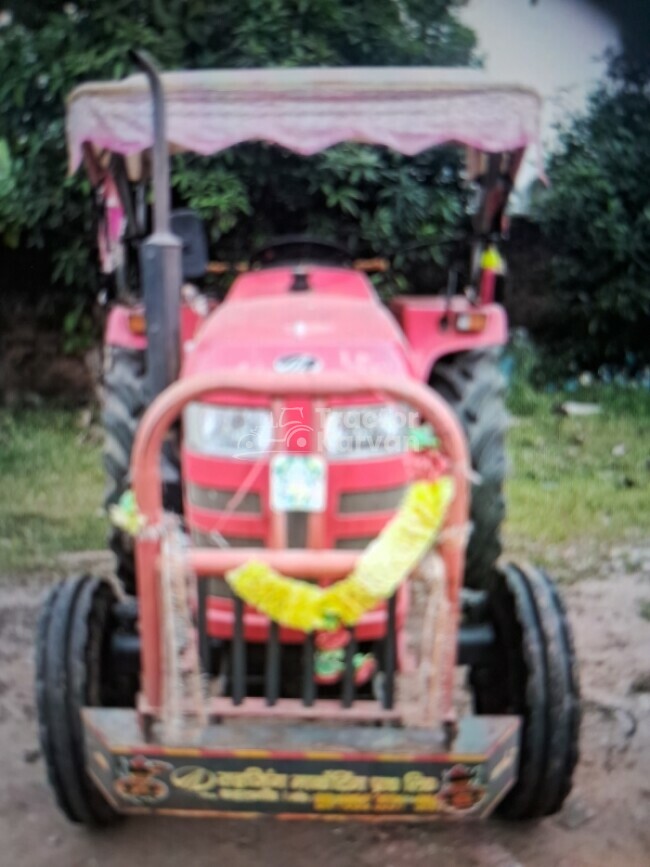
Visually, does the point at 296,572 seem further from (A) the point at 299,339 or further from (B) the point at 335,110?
(B) the point at 335,110

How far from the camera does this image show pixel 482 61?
484 centimetres

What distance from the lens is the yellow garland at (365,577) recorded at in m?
1.52

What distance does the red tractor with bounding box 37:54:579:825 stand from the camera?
1.56 metres

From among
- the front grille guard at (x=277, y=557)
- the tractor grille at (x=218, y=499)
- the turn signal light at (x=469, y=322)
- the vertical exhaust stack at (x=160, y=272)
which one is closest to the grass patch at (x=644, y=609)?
the turn signal light at (x=469, y=322)

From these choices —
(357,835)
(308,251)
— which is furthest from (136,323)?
(357,835)

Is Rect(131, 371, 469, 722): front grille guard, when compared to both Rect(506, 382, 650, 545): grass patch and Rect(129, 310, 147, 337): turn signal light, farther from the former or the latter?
Rect(506, 382, 650, 545): grass patch

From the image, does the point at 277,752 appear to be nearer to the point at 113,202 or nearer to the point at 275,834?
the point at 275,834

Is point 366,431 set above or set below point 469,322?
above

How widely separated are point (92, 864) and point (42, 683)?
0.39 meters

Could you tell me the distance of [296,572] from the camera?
5.09 feet

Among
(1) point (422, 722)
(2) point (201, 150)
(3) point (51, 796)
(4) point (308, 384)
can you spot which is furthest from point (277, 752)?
(2) point (201, 150)

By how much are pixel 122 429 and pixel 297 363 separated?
3.28 ft

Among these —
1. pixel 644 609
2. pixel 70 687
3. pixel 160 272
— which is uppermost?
pixel 160 272

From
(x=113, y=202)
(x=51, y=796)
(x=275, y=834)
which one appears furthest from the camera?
(x=113, y=202)
